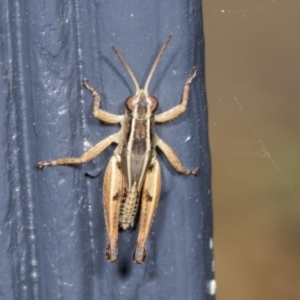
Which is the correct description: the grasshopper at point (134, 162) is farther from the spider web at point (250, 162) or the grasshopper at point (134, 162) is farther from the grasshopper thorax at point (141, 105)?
the spider web at point (250, 162)

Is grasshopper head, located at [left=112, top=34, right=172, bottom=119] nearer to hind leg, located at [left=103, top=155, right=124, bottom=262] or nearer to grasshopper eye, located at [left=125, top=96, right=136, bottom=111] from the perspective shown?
grasshopper eye, located at [left=125, top=96, right=136, bottom=111]

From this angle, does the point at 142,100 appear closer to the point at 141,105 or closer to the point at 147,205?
the point at 141,105

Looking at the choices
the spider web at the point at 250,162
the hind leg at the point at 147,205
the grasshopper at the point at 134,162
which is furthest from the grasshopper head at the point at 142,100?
the spider web at the point at 250,162

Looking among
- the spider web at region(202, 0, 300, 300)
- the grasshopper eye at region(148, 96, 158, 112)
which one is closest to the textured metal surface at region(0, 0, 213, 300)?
the grasshopper eye at region(148, 96, 158, 112)

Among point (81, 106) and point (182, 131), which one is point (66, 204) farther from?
point (182, 131)

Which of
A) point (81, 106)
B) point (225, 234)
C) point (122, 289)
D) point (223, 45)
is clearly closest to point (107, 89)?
point (81, 106)

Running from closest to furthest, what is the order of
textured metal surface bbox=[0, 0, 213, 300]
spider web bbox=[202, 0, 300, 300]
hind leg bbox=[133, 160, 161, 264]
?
textured metal surface bbox=[0, 0, 213, 300] → hind leg bbox=[133, 160, 161, 264] → spider web bbox=[202, 0, 300, 300]

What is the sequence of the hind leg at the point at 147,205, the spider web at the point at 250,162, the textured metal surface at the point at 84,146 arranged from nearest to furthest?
1. the textured metal surface at the point at 84,146
2. the hind leg at the point at 147,205
3. the spider web at the point at 250,162
